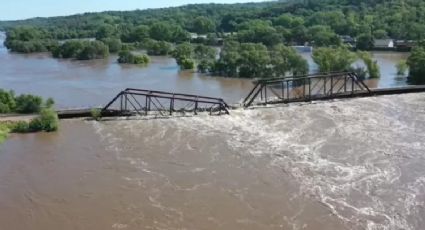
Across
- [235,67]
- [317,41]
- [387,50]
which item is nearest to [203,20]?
[317,41]

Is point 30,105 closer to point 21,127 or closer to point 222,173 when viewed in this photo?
point 21,127

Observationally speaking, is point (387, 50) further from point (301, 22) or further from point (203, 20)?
point (203, 20)

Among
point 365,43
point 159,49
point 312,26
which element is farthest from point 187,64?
point 312,26

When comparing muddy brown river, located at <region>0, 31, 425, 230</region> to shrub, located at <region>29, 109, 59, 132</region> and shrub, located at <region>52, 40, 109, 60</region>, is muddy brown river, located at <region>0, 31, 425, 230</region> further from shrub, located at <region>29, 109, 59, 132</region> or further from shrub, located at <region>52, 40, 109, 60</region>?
shrub, located at <region>52, 40, 109, 60</region>

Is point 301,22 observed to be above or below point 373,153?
above

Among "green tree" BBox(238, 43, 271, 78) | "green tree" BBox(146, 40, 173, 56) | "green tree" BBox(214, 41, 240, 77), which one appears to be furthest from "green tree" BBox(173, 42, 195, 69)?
"green tree" BBox(146, 40, 173, 56)

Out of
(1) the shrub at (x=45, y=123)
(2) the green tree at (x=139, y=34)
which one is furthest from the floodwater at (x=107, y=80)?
(2) the green tree at (x=139, y=34)

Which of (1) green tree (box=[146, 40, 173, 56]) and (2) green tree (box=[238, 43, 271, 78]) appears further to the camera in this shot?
(1) green tree (box=[146, 40, 173, 56])
